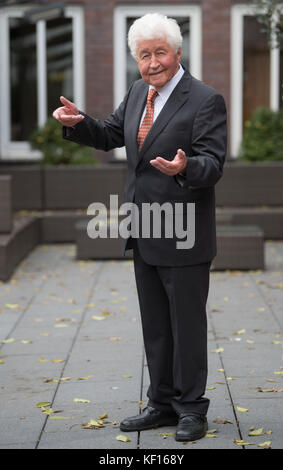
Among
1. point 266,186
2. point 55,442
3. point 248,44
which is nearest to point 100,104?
point 248,44

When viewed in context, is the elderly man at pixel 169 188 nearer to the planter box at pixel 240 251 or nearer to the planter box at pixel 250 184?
the planter box at pixel 240 251

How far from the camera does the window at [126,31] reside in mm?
14734

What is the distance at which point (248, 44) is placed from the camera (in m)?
14.9

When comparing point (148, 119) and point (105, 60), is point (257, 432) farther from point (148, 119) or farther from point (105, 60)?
point (105, 60)

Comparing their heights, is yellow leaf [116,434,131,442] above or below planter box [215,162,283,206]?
below

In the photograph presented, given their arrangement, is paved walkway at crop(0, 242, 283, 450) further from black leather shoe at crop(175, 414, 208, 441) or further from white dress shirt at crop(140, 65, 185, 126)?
white dress shirt at crop(140, 65, 185, 126)

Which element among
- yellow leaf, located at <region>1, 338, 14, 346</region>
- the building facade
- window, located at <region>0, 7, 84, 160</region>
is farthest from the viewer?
window, located at <region>0, 7, 84, 160</region>

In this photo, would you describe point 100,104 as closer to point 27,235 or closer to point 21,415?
point 27,235

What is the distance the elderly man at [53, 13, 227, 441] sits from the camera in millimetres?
4316

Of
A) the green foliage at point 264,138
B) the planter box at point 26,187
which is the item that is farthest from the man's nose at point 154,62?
the green foliage at point 264,138

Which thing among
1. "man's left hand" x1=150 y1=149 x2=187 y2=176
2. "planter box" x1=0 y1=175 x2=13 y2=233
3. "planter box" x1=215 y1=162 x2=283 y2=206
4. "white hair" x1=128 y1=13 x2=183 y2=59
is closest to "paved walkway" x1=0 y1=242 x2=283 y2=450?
"planter box" x1=0 y1=175 x2=13 y2=233

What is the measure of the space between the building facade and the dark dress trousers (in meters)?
10.2

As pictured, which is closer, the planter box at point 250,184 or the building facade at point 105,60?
the planter box at point 250,184

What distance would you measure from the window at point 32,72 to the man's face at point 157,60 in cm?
1064
